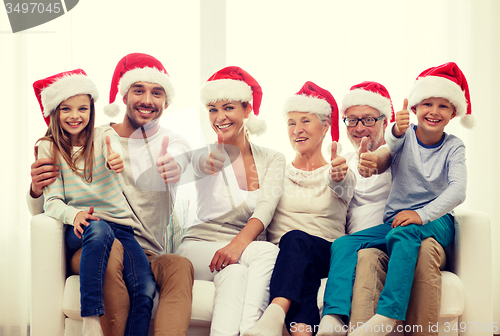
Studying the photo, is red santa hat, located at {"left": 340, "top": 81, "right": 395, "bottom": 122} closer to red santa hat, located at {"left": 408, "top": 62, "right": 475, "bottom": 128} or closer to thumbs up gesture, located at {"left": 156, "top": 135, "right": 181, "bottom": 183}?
red santa hat, located at {"left": 408, "top": 62, "right": 475, "bottom": 128}

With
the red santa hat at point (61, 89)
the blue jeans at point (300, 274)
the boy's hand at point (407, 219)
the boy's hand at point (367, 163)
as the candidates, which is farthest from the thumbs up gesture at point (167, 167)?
the boy's hand at point (407, 219)

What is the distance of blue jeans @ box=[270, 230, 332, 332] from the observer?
4.15ft

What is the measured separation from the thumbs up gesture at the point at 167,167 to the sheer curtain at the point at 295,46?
0.61m

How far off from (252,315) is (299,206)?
513mm

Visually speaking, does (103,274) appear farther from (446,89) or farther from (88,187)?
(446,89)

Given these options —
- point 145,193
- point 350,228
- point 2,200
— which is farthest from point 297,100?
point 2,200

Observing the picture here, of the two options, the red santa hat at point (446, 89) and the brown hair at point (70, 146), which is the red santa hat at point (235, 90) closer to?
the brown hair at point (70, 146)

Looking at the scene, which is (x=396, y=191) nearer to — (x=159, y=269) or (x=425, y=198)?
(x=425, y=198)

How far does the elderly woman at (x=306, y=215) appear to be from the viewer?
1261 millimetres

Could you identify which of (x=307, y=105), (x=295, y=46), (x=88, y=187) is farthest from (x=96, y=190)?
(x=295, y=46)

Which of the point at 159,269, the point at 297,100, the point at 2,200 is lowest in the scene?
the point at 159,269

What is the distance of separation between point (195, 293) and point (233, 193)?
1.46 ft

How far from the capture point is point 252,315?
125 centimetres

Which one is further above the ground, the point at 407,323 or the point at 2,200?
the point at 2,200
